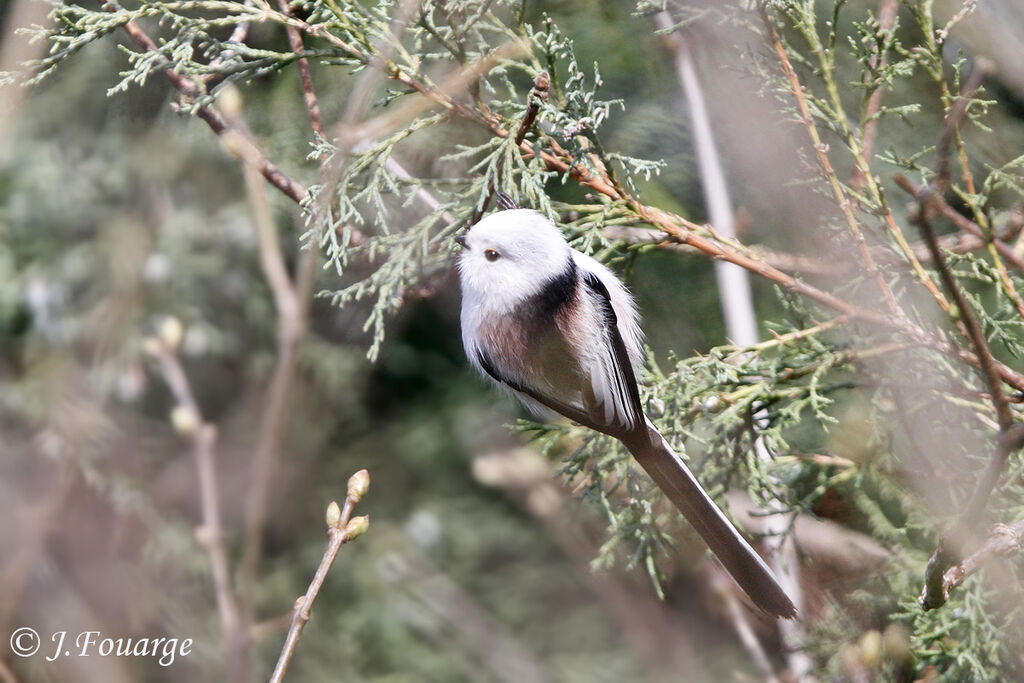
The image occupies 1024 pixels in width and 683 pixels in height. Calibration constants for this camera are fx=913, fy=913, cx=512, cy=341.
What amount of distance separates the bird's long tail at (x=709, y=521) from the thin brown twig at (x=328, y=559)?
0.70 meters

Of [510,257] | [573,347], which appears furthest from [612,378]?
[510,257]

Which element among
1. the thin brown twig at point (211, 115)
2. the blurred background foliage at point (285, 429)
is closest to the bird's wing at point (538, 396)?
the thin brown twig at point (211, 115)

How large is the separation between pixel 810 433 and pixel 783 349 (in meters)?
0.75

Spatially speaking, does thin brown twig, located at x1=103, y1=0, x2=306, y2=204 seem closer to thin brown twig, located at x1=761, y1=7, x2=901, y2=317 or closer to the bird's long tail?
the bird's long tail

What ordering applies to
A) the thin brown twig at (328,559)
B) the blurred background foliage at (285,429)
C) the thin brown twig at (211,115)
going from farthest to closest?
1. the blurred background foliage at (285,429)
2. the thin brown twig at (211,115)
3. the thin brown twig at (328,559)

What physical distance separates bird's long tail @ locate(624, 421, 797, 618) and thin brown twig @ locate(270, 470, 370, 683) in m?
0.70

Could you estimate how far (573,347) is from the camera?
6.77ft

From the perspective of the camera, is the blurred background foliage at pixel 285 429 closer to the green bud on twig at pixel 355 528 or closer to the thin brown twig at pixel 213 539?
the thin brown twig at pixel 213 539

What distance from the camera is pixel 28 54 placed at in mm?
2287

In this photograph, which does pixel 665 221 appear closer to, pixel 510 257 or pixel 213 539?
pixel 510 257

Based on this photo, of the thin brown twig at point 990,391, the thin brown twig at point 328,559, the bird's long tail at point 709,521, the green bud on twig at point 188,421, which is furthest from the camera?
the bird's long tail at point 709,521

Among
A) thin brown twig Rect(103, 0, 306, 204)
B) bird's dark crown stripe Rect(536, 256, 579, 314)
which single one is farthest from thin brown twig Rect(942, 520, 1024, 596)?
thin brown twig Rect(103, 0, 306, 204)

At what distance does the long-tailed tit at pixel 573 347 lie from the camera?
6.49 feet

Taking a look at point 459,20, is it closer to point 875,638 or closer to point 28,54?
point 28,54
